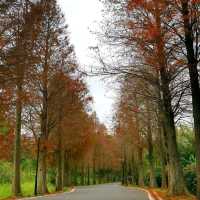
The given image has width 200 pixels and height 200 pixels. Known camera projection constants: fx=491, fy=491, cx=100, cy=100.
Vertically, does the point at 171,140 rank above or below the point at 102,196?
above

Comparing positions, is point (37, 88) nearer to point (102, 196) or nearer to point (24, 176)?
point (102, 196)

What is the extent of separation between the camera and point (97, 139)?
75500mm

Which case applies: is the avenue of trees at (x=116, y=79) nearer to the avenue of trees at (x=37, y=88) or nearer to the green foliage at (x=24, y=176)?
the avenue of trees at (x=37, y=88)

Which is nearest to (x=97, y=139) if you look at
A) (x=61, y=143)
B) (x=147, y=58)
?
(x=61, y=143)

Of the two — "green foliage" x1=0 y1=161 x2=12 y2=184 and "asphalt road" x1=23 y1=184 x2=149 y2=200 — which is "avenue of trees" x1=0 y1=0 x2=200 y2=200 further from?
"green foliage" x1=0 y1=161 x2=12 y2=184

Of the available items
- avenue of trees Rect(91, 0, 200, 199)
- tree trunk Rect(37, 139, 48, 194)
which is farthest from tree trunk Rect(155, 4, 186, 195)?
tree trunk Rect(37, 139, 48, 194)

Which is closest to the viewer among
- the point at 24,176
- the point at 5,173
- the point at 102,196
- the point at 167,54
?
the point at 167,54

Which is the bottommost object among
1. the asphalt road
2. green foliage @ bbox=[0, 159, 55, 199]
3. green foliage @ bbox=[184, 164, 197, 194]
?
the asphalt road

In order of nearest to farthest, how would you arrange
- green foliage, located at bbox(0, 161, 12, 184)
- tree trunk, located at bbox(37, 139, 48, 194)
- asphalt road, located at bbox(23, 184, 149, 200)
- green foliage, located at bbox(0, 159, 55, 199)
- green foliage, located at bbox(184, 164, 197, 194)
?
asphalt road, located at bbox(23, 184, 149, 200), tree trunk, located at bbox(37, 139, 48, 194), green foliage, located at bbox(184, 164, 197, 194), green foliage, located at bbox(0, 159, 55, 199), green foliage, located at bbox(0, 161, 12, 184)

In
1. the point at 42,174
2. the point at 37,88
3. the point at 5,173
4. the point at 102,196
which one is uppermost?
the point at 37,88

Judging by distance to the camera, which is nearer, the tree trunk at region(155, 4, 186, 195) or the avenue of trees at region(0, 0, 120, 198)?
the avenue of trees at region(0, 0, 120, 198)

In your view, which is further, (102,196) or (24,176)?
(24,176)

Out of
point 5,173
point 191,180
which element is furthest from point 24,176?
point 191,180

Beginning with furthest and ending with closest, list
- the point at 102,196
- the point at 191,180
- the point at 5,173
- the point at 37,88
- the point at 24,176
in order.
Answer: the point at 24,176, the point at 5,173, the point at 191,180, the point at 37,88, the point at 102,196
